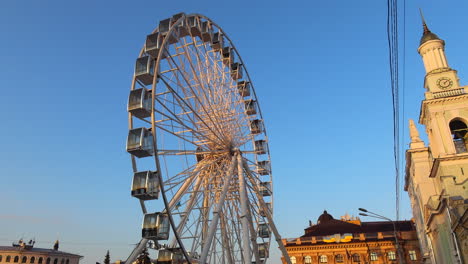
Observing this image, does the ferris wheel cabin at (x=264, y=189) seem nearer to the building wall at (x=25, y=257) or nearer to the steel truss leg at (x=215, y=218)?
the steel truss leg at (x=215, y=218)

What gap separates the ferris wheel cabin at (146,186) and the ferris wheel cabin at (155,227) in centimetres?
107

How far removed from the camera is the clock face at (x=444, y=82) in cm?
3209

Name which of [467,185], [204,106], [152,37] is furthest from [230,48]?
[467,185]

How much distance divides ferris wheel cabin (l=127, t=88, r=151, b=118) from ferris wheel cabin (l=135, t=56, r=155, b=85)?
1.06 m

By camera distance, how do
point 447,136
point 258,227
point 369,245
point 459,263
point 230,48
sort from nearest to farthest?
point 459,263, point 447,136, point 258,227, point 230,48, point 369,245

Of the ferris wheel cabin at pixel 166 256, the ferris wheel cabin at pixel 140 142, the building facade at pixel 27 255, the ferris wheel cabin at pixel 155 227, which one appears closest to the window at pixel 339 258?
the ferris wheel cabin at pixel 166 256

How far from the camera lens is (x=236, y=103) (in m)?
33.0

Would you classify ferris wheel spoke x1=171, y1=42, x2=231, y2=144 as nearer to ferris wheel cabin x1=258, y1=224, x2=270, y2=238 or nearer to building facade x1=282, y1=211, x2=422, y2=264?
ferris wheel cabin x1=258, y1=224, x2=270, y2=238

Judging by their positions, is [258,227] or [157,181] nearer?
[157,181]

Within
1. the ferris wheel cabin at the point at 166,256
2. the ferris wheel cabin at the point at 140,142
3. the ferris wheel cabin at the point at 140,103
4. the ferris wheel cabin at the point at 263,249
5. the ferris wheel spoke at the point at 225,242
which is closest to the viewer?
the ferris wheel cabin at the point at 140,142

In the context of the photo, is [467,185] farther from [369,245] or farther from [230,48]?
[369,245]

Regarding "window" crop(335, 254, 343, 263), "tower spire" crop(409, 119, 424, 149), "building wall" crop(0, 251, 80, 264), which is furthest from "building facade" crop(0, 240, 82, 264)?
"tower spire" crop(409, 119, 424, 149)

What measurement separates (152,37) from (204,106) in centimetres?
612

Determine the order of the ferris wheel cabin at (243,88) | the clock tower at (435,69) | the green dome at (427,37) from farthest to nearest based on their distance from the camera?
the ferris wheel cabin at (243,88), the green dome at (427,37), the clock tower at (435,69)
